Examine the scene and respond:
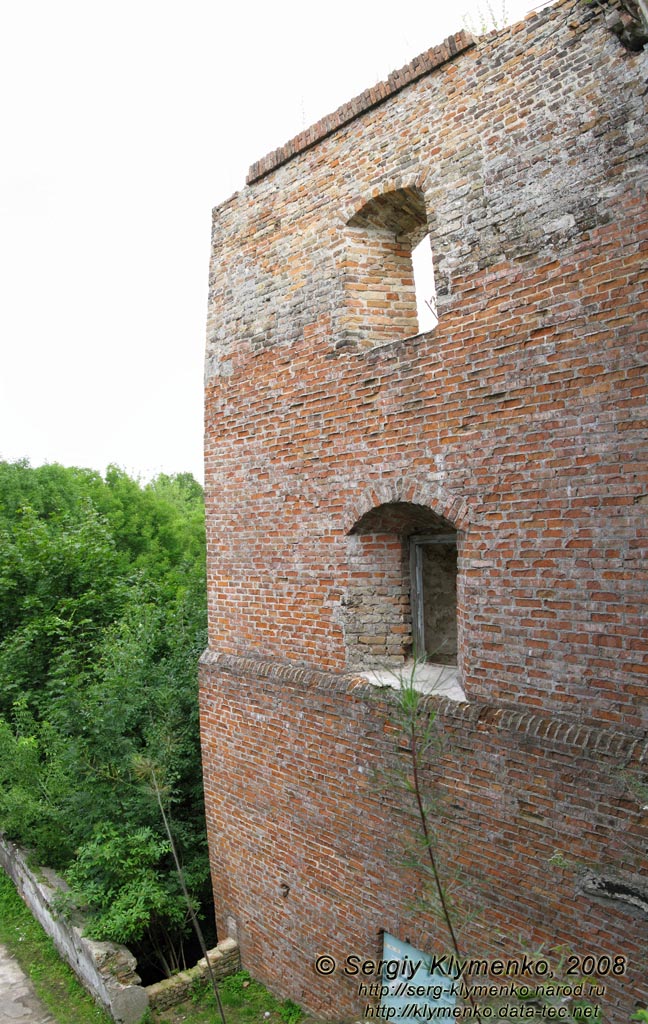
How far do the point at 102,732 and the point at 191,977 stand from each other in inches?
101

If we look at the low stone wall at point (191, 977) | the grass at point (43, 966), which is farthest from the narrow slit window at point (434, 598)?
the grass at point (43, 966)

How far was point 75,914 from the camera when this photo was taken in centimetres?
693

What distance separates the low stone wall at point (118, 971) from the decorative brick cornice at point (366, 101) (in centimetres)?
744

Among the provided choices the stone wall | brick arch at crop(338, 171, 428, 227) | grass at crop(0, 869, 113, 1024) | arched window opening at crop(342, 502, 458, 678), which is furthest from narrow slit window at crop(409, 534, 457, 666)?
grass at crop(0, 869, 113, 1024)

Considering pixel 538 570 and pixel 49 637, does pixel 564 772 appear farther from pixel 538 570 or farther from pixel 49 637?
pixel 49 637

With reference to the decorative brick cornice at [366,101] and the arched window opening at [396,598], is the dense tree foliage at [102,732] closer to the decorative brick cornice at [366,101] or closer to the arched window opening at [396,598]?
the arched window opening at [396,598]

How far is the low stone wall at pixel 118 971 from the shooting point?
6.16 m

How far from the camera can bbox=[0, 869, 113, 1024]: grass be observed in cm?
647

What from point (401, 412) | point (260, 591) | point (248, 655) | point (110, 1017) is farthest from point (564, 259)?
point (110, 1017)

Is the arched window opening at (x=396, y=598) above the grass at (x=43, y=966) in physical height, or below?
above

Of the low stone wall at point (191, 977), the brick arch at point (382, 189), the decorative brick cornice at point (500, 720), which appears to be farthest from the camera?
the low stone wall at point (191, 977)

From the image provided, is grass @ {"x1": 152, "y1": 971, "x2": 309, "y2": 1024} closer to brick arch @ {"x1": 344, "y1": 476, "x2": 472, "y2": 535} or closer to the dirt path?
the dirt path

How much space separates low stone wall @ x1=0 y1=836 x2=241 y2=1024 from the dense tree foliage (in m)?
0.21

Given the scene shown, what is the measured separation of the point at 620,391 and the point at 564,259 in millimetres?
912
